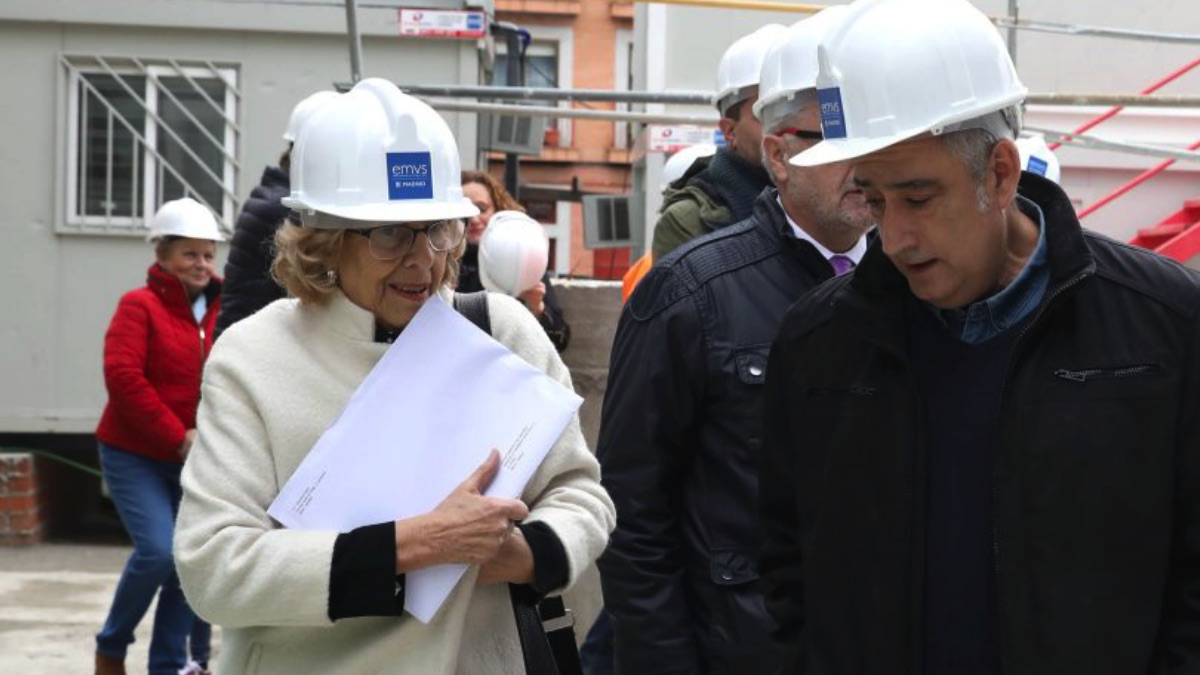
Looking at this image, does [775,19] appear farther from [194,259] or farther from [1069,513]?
[1069,513]

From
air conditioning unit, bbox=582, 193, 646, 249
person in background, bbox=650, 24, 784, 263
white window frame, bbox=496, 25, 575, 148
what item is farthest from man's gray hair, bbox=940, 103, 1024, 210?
white window frame, bbox=496, 25, 575, 148

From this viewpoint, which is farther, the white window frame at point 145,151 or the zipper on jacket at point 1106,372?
the white window frame at point 145,151

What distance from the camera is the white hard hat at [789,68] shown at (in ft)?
12.1

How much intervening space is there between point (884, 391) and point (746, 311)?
0.98 metres

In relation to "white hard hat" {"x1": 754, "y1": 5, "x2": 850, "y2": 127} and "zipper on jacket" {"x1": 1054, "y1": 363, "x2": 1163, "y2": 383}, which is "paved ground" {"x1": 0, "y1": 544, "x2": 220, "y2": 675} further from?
"zipper on jacket" {"x1": 1054, "y1": 363, "x2": 1163, "y2": 383}

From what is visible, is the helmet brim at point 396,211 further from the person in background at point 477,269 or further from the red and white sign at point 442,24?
the red and white sign at point 442,24

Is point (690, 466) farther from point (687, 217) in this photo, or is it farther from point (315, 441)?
point (687, 217)

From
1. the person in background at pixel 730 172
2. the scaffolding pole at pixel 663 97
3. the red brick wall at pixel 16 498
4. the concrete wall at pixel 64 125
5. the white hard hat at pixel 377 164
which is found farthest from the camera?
the concrete wall at pixel 64 125

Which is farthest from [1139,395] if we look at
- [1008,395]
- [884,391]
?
[884,391]

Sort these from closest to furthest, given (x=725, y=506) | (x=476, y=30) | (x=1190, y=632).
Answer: (x=1190, y=632) → (x=725, y=506) → (x=476, y=30)

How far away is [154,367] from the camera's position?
775 centimetres

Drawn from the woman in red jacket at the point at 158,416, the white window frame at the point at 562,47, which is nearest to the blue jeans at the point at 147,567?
the woman in red jacket at the point at 158,416

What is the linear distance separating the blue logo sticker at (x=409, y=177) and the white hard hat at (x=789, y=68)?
864 mm

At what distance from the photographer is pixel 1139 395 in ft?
7.91
